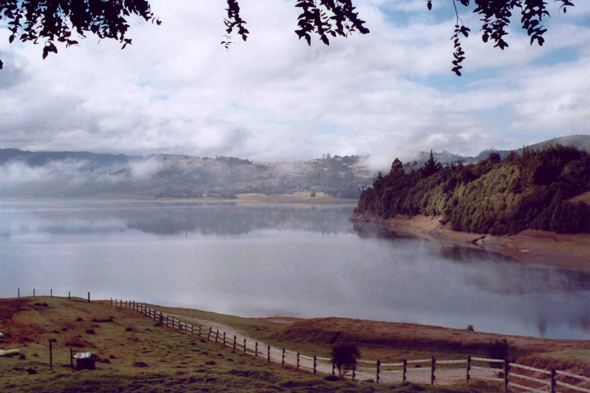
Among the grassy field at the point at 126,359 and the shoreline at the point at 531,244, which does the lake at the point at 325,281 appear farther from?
the grassy field at the point at 126,359

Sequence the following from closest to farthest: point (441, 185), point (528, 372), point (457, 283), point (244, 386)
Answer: point (244, 386), point (528, 372), point (457, 283), point (441, 185)

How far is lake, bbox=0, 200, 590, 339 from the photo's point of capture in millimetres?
36688

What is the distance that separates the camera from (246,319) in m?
34.8

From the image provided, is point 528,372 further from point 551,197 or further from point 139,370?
point 551,197

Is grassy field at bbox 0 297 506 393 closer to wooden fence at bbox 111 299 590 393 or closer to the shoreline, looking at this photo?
wooden fence at bbox 111 299 590 393

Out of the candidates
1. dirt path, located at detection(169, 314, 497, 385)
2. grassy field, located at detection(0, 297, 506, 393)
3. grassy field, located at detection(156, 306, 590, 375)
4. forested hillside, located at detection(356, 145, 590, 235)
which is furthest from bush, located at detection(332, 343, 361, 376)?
forested hillside, located at detection(356, 145, 590, 235)

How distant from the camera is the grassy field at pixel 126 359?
13.2 metres

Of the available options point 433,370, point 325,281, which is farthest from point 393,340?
point 325,281

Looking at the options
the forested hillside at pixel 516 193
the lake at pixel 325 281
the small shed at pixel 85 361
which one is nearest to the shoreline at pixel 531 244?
the forested hillside at pixel 516 193

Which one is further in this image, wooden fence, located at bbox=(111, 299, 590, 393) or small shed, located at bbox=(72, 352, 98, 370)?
small shed, located at bbox=(72, 352, 98, 370)

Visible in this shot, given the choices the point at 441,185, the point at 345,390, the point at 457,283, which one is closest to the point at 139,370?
the point at 345,390

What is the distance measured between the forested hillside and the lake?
10.5 m

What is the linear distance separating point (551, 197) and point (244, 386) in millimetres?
71924

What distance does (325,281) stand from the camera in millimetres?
49000
